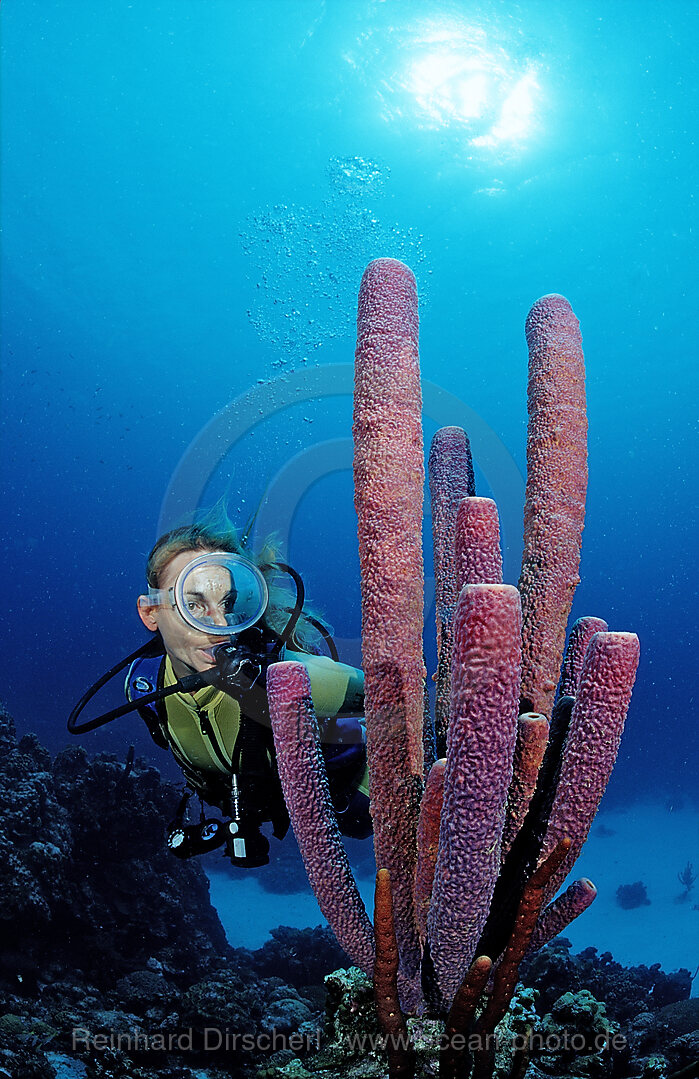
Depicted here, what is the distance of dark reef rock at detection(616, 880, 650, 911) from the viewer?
778 inches

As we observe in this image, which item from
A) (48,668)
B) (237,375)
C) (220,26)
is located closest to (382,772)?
(220,26)

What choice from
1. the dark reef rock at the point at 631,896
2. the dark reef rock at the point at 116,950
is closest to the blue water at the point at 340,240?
the dark reef rock at the point at 116,950

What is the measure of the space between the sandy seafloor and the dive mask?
14.4 m

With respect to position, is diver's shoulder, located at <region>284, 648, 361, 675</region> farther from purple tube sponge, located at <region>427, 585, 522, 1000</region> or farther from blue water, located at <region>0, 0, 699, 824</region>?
blue water, located at <region>0, 0, 699, 824</region>

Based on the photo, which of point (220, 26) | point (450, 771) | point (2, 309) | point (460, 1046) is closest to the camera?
point (450, 771)

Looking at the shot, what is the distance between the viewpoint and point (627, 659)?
1.38 meters

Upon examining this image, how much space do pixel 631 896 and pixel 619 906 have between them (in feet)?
1.91

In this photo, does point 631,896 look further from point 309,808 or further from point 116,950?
point 309,808

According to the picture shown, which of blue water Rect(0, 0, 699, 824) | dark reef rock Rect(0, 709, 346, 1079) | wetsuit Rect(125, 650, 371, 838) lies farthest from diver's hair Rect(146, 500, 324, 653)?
dark reef rock Rect(0, 709, 346, 1079)

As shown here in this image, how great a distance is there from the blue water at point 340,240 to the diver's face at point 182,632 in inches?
125

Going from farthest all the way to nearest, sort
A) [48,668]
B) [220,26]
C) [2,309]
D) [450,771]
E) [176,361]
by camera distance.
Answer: [176,361] → [2,309] → [48,668] → [220,26] → [450,771]

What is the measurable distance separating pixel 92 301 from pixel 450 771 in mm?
41244

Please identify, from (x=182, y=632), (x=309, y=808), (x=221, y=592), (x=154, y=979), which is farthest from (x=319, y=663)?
(x=154, y=979)

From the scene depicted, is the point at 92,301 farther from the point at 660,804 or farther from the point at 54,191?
the point at 660,804
